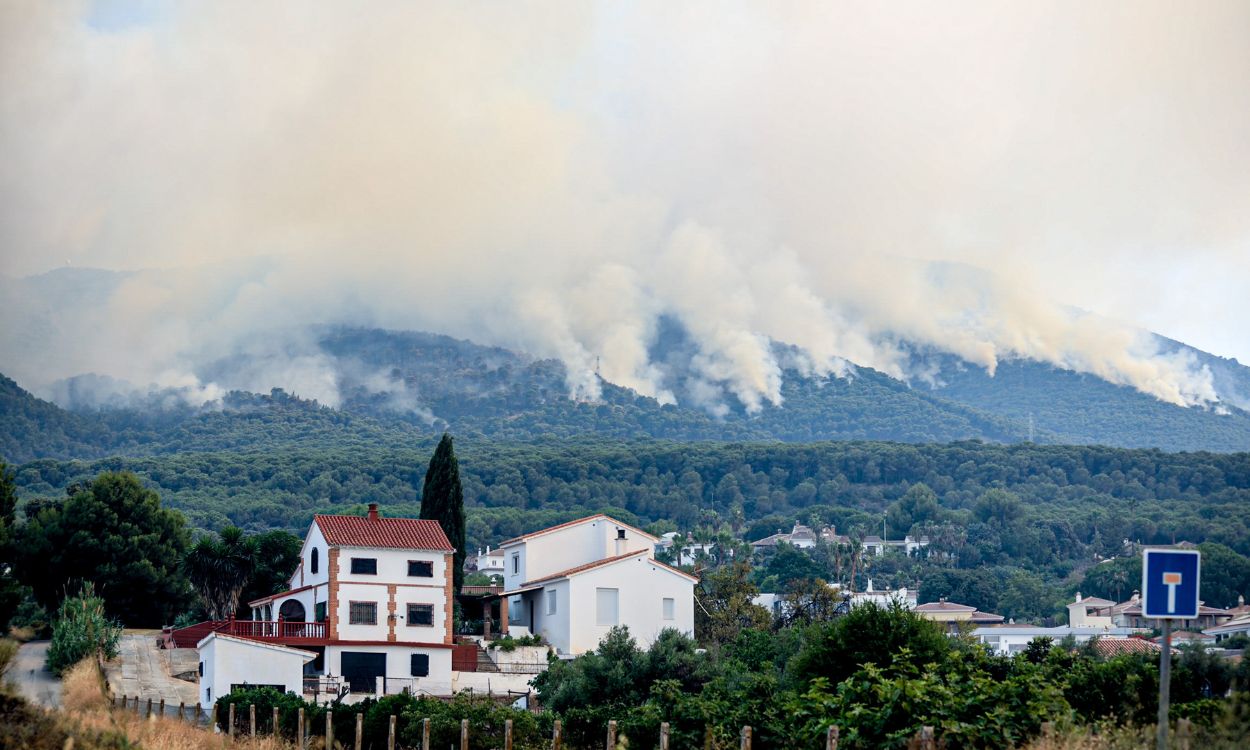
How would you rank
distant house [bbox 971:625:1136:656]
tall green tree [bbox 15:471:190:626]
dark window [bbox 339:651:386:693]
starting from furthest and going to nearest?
1. distant house [bbox 971:625:1136:656]
2. tall green tree [bbox 15:471:190:626]
3. dark window [bbox 339:651:386:693]

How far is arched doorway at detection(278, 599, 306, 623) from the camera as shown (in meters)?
58.5

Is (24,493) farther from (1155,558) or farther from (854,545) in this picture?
(1155,558)

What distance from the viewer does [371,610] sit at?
180ft

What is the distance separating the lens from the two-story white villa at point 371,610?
53062mm

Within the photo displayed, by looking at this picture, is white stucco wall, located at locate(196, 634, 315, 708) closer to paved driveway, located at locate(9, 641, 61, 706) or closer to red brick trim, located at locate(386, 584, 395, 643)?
paved driveway, located at locate(9, 641, 61, 706)

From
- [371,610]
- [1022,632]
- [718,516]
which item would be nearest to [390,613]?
[371,610]

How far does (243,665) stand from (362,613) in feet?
28.8

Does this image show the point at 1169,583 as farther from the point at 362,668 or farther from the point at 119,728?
the point at 362,668

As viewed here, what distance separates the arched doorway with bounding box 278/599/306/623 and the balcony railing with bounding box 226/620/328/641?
3943 mm

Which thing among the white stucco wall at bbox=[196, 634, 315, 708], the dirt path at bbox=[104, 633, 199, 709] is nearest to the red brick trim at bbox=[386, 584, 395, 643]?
the white stucco wall at bbox=[196, 634, 315, 708]

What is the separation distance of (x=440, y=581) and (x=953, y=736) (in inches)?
1506

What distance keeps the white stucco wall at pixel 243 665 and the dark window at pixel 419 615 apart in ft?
24.8

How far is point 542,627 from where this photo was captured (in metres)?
61.4

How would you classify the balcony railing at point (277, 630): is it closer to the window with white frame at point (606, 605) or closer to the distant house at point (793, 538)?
the window with white frame at point (606, 605)
